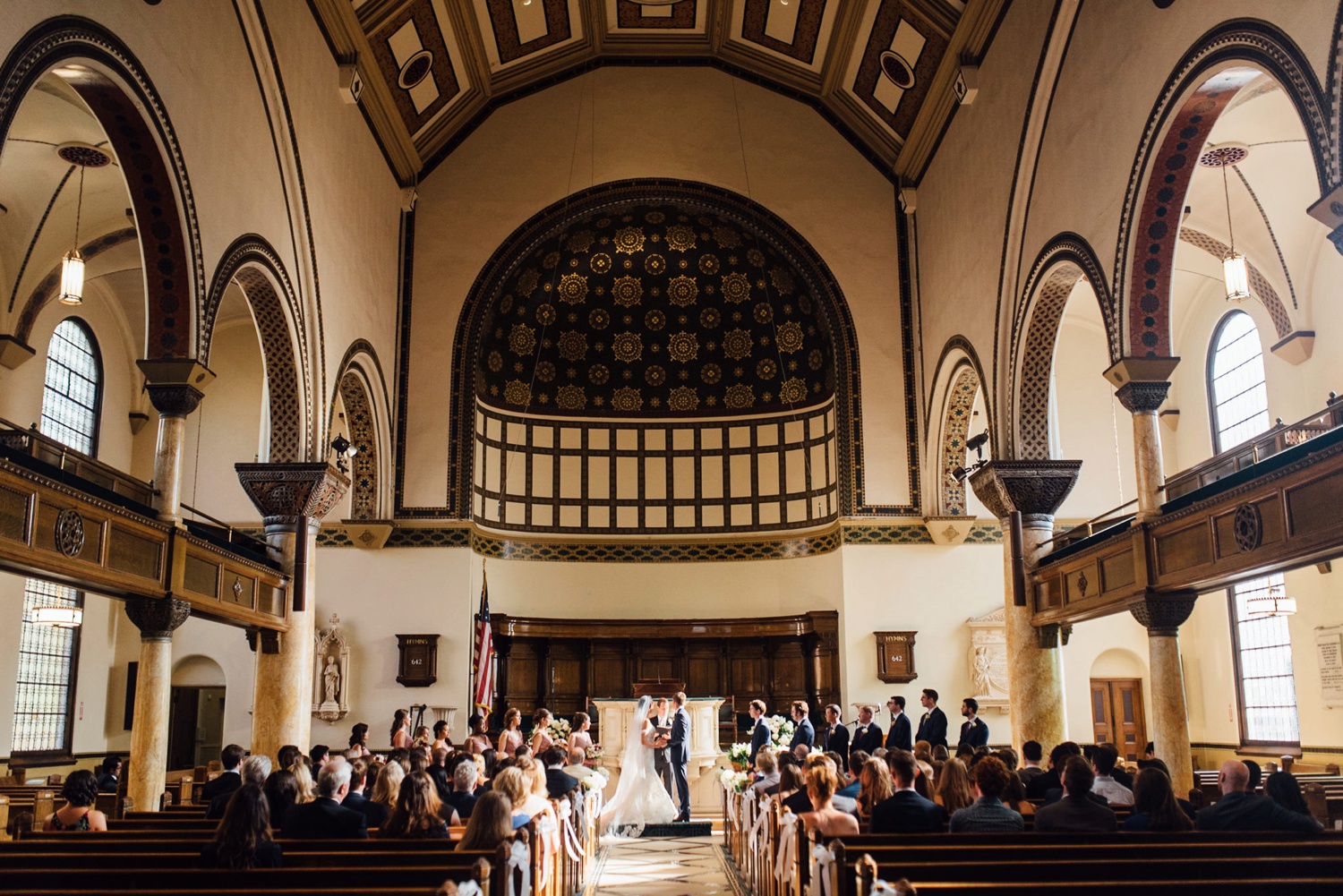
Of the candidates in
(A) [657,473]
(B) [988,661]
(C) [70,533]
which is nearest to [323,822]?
(C) [70,533]

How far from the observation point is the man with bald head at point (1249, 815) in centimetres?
707

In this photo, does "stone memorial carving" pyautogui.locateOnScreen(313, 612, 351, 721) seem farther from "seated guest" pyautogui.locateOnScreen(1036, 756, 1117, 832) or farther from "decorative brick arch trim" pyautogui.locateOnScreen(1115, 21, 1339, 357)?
"seated guest" pyautogui.locateOnScreen(1036, 756, 1117, 832)

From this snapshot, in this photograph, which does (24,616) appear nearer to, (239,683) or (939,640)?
(239,683)

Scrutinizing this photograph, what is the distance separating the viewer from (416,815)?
278 inches

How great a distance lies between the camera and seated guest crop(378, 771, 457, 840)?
7.06 metres

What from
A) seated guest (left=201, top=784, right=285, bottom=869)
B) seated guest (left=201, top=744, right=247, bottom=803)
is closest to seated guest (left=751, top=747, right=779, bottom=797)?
seated guest (left=201, top=744, right=247, bottom=803)

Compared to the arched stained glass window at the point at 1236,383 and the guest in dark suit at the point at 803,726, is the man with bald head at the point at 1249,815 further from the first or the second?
the arched stained glass window at the point at 1236,383

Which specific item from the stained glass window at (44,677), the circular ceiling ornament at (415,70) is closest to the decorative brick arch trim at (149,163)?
the circular ceiling ornament at (415,70)

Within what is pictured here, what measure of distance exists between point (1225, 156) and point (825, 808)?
39.8ft

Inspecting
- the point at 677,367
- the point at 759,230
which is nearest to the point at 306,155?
the point at 759,230

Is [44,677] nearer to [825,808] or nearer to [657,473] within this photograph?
[657,473]

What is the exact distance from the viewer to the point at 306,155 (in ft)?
49.5

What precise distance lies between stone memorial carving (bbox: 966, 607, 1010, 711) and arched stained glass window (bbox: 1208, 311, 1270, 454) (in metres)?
4.55

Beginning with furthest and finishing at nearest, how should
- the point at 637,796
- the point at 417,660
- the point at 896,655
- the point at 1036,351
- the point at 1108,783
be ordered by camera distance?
the point at 896,655 → the point at 417,660 → the point at 1036,351 → the point at 637,796 → the point at 1108,783
